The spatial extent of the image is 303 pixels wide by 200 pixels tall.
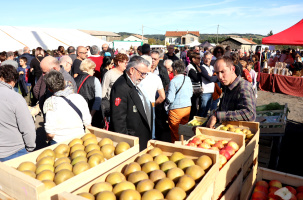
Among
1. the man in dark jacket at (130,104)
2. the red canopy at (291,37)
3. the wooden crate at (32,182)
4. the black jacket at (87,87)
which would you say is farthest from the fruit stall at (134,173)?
the red canopy at (291,37)

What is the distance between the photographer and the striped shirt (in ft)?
10.3

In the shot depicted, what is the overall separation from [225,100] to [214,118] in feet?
1.12

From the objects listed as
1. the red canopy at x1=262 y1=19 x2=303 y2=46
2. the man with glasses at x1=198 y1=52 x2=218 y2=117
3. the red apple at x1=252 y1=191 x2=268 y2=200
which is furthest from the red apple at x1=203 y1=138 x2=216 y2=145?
the red canopy at x1=262 y1=19 x2=303 y2=46

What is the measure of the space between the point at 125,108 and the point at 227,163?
1492 mm

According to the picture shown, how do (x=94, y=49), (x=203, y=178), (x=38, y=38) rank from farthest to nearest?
(x=38, y=38) → (x=94, y=49) → (x=203, y=178)

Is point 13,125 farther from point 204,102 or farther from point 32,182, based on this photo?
point 204,102

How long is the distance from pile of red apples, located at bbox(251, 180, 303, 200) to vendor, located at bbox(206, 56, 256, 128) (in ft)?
3.03

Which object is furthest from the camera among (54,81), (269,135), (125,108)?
(269,135)

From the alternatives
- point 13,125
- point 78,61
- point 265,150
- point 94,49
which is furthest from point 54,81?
point 94,49

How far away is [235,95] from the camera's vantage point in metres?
3.26

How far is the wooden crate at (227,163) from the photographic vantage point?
7.02 feet

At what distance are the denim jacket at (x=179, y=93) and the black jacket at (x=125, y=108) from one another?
147 cm

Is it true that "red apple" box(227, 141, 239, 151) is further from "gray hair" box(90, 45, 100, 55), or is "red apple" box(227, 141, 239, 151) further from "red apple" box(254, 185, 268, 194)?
"gray hair" box(90, 45, 100, 55)

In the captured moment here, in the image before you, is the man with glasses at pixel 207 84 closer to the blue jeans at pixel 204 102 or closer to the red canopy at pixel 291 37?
the blue jeans at pixel 204 102
